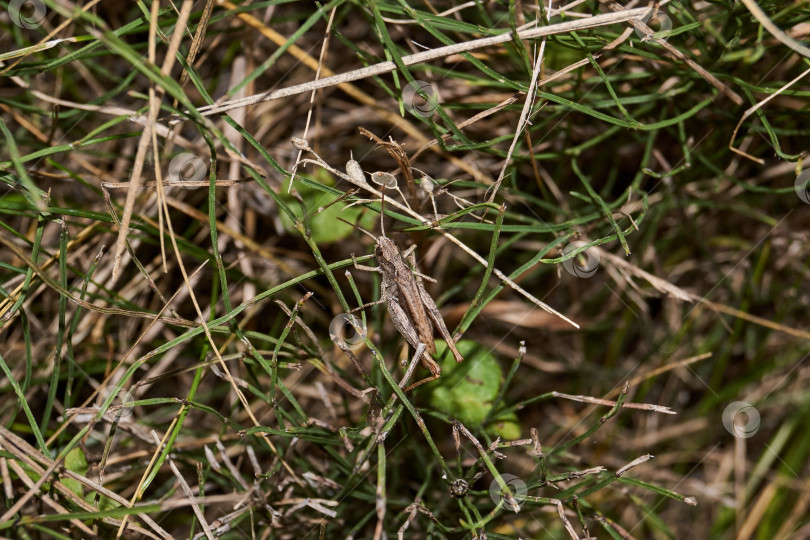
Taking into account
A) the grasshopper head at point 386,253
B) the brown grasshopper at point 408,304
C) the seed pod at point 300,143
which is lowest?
the brown grasshopper at point 408,304

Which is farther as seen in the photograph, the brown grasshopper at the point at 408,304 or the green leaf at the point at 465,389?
the green leaf at the point at 465,389

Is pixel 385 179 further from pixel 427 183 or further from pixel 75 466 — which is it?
pixel 75 466

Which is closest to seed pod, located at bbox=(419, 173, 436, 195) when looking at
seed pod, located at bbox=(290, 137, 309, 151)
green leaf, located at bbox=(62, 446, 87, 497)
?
seed pod, located at bbox=(290, 137, 309, 151)

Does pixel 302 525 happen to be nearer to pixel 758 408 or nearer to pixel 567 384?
pixel 567 384

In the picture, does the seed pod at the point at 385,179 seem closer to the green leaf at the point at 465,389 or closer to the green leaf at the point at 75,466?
the green leaf at the point at 465,389

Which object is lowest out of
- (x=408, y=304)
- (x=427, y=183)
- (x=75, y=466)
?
(x=75, y=466)

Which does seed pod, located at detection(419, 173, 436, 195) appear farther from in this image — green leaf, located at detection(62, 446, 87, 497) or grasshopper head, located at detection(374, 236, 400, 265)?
green leaf, located at detection(62, 446, 87, 497)

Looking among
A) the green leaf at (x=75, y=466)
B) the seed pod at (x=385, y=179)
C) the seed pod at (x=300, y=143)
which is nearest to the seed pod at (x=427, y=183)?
the seed pod at (x=385, y=179)

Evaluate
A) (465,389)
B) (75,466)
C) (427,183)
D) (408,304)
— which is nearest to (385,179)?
(427,183)

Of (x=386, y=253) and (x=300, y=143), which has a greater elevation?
(x=300, y=143)

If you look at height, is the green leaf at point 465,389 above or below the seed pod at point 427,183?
below
